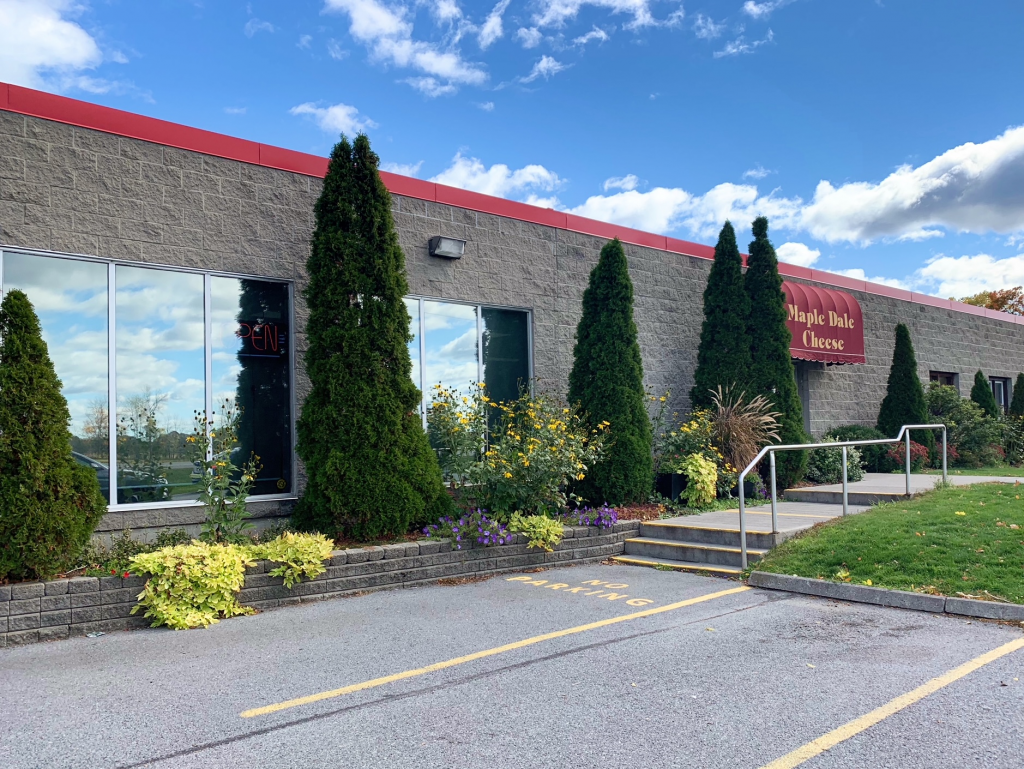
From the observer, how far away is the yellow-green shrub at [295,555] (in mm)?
6574

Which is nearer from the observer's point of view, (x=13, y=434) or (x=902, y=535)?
(x=13, y=434)

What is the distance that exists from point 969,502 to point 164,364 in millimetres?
9880

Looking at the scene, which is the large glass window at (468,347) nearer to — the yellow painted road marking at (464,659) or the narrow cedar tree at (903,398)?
the yellow painted road marking at (464,659)

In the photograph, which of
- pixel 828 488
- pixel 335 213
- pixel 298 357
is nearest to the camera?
pixel 335 213

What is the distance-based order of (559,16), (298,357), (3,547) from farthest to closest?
(559,16) < (298,357) < (3,547)

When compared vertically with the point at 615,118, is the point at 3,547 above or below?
below

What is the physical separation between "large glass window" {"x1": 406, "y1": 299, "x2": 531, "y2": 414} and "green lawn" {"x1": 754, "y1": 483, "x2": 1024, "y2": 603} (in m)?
4.82

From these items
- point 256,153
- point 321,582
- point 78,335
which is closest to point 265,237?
point 256,153

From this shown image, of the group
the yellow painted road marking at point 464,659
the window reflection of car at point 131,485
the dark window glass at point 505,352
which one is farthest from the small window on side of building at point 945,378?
the window reflection of car at point 131,485

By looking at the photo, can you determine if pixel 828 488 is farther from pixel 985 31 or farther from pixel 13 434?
pixel 13 434

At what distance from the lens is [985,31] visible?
505 inches

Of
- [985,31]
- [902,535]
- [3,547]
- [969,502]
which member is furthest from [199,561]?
[985,31]

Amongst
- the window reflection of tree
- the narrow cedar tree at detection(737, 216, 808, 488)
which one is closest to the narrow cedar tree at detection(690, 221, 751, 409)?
the narrow cedar tree at detection(737, 216, 808, 488)

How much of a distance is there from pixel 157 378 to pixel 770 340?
9.70 m
